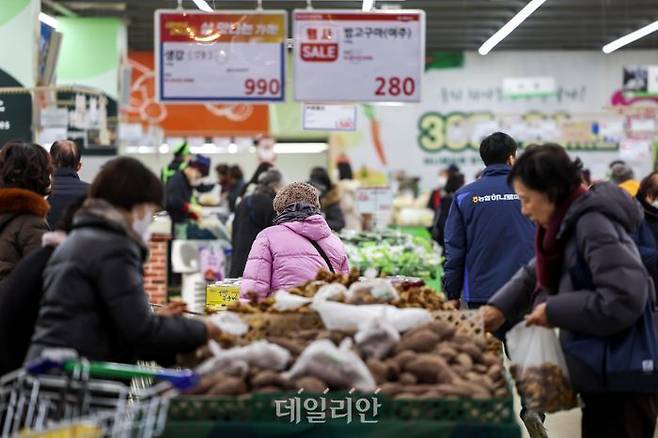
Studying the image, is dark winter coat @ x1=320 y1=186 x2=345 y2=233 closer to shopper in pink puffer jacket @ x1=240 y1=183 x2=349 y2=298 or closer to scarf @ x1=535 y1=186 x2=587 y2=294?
shopper in pink puffer jacket @ x1=240 y1=183 x2=349 y2=298

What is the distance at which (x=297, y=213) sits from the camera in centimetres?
592

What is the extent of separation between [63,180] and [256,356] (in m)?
3.64

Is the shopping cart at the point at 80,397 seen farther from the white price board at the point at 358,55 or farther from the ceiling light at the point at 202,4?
the ceiling light at the point at 202,4

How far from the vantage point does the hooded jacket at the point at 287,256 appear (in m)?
5.75

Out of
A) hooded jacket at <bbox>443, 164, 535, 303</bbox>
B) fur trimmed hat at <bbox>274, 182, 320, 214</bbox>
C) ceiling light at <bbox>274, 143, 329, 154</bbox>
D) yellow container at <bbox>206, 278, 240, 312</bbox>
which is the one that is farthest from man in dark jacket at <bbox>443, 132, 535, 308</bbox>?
ceiling light at <bbox>274, 143, 329, 154</bbox>

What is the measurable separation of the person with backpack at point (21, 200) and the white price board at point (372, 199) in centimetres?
957

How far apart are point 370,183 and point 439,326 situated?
62.4ft

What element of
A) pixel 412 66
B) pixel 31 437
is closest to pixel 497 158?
pixel 412 66

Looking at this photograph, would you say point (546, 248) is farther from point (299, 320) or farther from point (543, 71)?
point (543, 71)

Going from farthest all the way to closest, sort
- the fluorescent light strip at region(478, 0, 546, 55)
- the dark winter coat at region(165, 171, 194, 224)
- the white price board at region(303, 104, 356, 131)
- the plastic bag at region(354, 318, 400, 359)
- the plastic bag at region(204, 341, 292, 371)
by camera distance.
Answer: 1. the white price board at region(303, 104, 356, 131)
2. the fluorescent light strip at region(478, 0, 546, 55)
3. the dark winter coat at region(165, 171, 194, 224)
4. the plastic bag at region(354, 318, 400, 359)
5. the plastic bag at region(204, 341, 292, 371)

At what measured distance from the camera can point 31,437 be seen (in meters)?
2.52

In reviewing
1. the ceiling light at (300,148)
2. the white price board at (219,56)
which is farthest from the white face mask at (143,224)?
the ceiling light at (300,148)

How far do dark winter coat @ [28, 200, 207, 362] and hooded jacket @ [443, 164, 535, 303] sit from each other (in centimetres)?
324

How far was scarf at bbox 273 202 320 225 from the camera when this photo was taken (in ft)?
19.4
